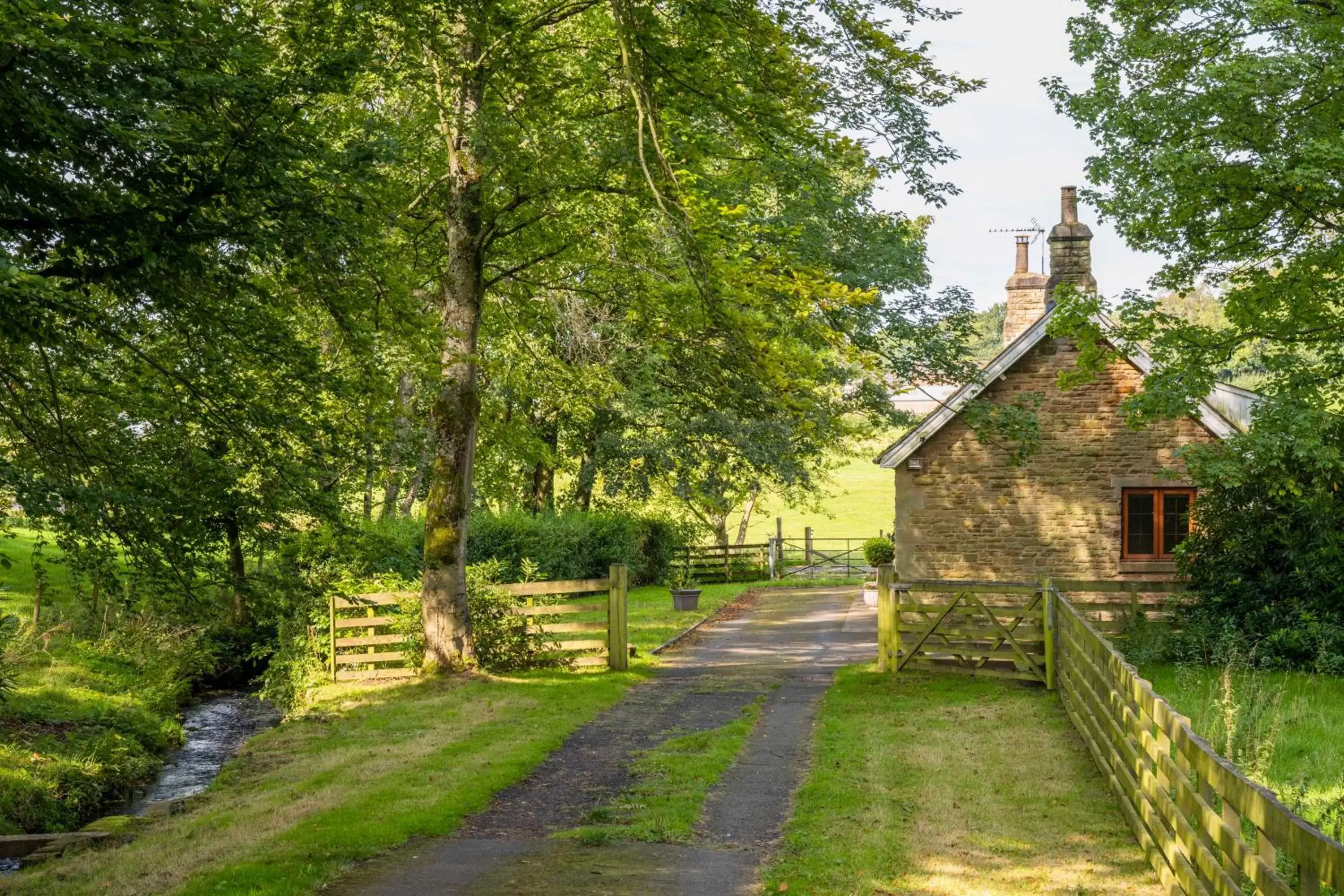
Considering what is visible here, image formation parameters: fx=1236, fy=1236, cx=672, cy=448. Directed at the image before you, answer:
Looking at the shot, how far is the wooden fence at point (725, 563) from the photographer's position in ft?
140

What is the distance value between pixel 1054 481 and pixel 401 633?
474 inches

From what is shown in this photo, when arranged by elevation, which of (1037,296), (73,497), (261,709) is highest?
(1037,296)

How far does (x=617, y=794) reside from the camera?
11.1 metres

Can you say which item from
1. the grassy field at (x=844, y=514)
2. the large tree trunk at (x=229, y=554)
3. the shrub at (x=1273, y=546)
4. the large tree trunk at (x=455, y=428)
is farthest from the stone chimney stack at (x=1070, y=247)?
the grassy field at (x=844, y=514)

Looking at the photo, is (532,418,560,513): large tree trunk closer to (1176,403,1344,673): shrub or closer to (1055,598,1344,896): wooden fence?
(1176,403,1344,673): shrub

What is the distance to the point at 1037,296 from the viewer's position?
2998cm

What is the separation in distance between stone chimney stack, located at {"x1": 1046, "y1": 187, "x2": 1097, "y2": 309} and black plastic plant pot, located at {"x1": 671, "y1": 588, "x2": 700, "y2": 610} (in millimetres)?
11819

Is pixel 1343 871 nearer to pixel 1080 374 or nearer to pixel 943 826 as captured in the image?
pixel 943 826

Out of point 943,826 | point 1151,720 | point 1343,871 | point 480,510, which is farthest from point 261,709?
point 1343,871

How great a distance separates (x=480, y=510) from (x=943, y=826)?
21.6 meters

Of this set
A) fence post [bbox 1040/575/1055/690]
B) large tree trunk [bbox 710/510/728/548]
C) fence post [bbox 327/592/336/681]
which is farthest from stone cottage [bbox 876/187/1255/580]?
large tree trunk [bbox 710/510/728/548]

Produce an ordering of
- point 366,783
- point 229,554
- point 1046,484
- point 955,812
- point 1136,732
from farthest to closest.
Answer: point 1046,484, point 229,554, point 366,783, point 955,812, point 1136,732

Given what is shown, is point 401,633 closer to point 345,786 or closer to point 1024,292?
point 345,786

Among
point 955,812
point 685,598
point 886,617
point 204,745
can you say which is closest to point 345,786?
point 955,812
